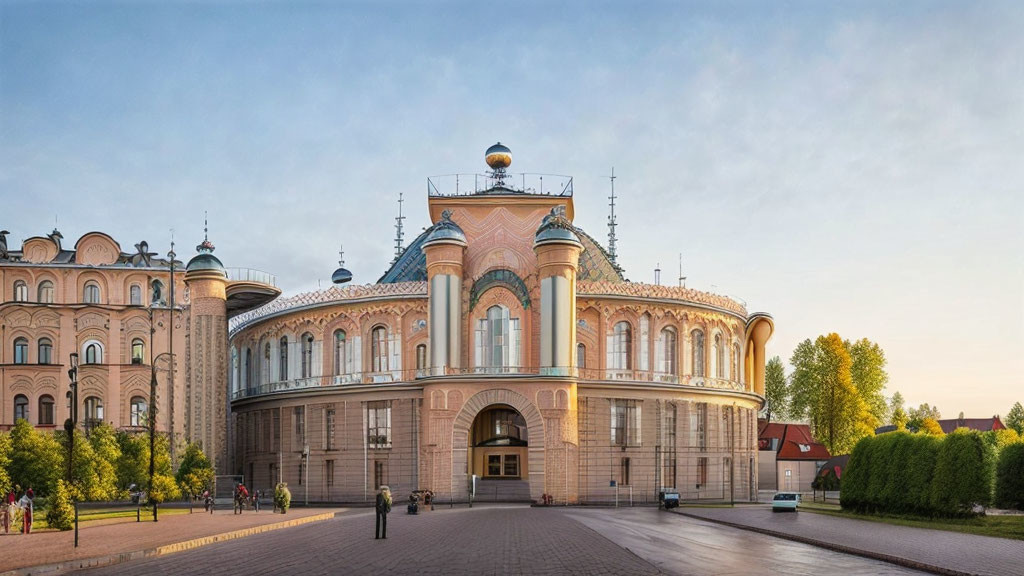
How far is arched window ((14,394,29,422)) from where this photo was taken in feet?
232

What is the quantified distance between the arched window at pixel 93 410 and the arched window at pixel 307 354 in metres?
15.2

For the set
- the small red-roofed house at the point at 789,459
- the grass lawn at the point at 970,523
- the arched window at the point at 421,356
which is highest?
the arched window at the point at 421,356

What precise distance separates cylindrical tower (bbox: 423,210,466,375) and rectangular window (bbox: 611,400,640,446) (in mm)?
9955

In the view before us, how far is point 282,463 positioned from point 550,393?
19535mm

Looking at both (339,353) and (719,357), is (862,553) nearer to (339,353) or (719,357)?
(719,357)

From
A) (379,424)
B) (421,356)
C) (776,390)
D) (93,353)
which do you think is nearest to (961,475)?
(421,356)

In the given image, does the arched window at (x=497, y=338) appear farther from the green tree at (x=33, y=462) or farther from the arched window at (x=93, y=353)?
the arched window at (x=93, y=353)

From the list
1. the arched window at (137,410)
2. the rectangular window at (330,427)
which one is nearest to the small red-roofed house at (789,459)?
the rectangular window at (330,427)

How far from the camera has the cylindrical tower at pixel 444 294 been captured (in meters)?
61.5

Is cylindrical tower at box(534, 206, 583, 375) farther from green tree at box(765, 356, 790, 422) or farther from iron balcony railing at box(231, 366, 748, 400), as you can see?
green tree at box(765, 356, 790, 422)

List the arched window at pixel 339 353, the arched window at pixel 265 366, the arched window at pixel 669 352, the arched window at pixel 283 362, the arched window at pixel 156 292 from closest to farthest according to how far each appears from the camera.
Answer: the arched window at pixel 669 352 < the arched window at pixel 339 353 < the arched window at pixel 283 362 < the arched window at pixel 265 366 < the arched window at pixel 156 292

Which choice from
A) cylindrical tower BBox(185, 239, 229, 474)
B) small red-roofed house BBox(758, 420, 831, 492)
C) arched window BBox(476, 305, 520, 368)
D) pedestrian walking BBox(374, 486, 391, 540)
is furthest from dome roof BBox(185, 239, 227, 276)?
small red-roofed house BBox(758, 420, 831, 492)

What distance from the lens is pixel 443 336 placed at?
61.6 metres

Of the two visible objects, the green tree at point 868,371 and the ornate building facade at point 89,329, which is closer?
the ornate building facade at point 89,329
